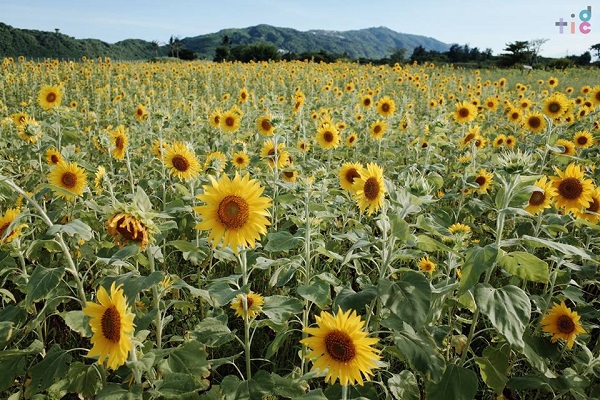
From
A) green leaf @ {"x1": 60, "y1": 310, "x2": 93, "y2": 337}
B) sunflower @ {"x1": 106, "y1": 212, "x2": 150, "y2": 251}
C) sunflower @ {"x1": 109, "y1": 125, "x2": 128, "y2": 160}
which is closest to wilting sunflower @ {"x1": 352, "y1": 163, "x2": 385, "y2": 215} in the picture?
sunflower @ {"x1": 106, "y1": 212, "x2": 150, "y2": 251}

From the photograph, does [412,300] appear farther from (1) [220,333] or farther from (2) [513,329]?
(1) [220,333]

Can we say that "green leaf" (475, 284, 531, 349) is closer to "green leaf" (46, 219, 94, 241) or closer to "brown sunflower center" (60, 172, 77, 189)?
"green leaf" (46, 219, 94, 241)

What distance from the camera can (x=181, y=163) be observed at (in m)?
3.14

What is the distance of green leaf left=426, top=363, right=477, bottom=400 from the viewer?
1.66m

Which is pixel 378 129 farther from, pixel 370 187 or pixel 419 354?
pixel 419 354

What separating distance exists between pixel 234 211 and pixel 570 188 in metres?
1.95

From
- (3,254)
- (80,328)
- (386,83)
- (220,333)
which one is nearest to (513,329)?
(220,333)

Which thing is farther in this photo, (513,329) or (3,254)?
(3,254)

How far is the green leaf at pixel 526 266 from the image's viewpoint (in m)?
1.52

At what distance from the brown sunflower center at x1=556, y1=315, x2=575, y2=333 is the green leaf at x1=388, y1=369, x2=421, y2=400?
93cm

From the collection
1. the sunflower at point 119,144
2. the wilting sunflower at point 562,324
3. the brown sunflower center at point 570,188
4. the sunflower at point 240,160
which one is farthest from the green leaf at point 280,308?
the sunflower at point 119,144

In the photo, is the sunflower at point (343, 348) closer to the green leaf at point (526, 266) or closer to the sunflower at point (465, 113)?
the green leaf at point (526, 266)

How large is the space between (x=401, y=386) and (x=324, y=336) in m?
0.51

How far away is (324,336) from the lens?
1553 millimetres
